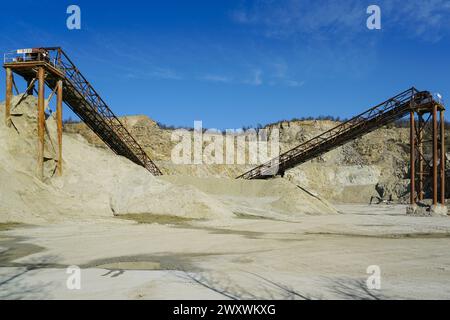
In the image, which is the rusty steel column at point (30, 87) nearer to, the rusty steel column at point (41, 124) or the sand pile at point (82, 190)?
the sand pile at point (82, 190)

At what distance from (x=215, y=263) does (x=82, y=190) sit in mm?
13255

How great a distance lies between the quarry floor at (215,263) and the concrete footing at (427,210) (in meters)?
9.74

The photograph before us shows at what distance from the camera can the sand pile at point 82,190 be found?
55.1ft

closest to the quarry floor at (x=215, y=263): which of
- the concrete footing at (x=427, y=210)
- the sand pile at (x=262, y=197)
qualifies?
the sand pile at (x=262, y=197)

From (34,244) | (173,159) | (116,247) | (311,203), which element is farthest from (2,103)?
(173,159)

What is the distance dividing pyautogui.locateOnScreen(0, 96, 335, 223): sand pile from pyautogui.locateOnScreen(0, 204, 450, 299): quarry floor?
2.13m

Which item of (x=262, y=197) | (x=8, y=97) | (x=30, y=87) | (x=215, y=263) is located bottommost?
(x=215, y=263)

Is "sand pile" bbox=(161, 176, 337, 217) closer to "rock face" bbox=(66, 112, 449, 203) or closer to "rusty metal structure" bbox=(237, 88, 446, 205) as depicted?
"rusty metal structure" bbox=(237, 88, 446, 205)

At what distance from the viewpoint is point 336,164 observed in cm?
→ 5738

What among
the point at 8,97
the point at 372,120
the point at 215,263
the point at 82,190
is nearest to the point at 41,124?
the point at 8,97

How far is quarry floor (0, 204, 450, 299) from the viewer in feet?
21.9

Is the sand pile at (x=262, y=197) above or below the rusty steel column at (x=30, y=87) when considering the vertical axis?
below

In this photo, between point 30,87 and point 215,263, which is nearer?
point 215,263

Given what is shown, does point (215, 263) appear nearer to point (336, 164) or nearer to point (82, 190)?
point (82, 190)
